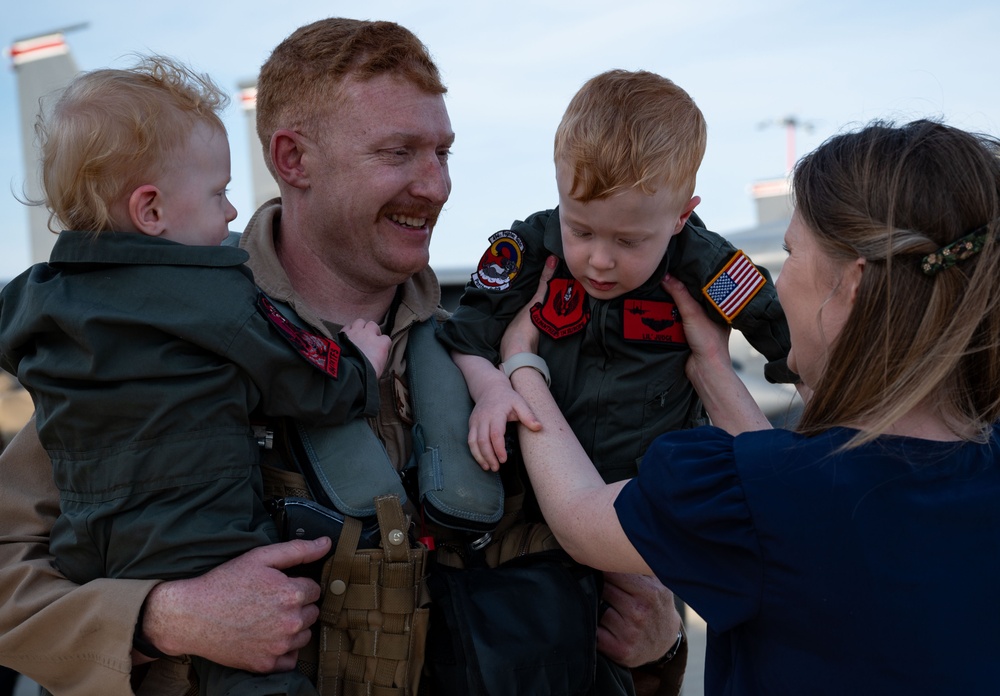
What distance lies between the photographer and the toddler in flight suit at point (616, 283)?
232 centimetres

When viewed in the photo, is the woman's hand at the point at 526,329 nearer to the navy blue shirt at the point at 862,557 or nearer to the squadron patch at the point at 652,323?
the squadron patch at the point at 652,323

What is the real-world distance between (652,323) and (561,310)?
0.85 feet

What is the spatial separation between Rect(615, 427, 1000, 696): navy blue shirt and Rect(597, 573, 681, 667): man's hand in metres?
0.91

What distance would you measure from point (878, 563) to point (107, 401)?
149 centimetres

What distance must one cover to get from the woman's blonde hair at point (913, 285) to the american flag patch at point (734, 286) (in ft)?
2.73

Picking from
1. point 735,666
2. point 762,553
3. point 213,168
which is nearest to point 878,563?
point 762,553

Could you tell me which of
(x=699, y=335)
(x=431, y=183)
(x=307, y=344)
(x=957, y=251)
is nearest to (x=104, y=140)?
(x=307, y=344)

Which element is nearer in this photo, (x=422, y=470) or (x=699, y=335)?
(x=422, y=470)

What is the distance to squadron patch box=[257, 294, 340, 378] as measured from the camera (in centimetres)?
196

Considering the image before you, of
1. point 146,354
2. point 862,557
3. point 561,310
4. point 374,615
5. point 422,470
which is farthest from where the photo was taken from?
point 561,310

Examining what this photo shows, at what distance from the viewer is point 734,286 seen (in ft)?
7.92

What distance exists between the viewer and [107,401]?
182 centimetres

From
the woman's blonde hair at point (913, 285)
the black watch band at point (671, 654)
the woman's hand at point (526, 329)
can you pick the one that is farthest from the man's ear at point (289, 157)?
the black watch band at point (671, 654)

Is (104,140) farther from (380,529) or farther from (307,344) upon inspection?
(380,529)
